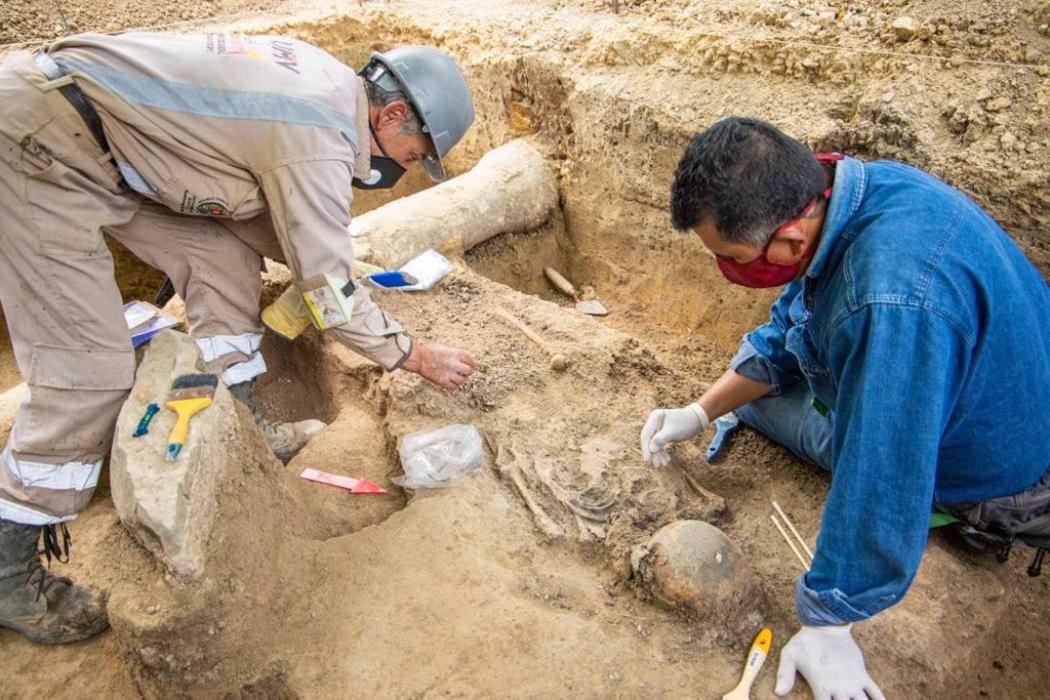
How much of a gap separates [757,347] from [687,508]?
2.12ft

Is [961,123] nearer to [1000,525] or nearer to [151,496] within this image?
[1000,525]

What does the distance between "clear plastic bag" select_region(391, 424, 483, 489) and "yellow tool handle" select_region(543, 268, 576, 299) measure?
2.07m

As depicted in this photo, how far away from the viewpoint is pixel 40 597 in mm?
2312

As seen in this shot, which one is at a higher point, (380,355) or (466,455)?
(380,355)

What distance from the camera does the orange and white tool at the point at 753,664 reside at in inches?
75.4

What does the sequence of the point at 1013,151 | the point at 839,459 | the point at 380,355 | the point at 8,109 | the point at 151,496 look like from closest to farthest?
the point at 839,459 → the point at 151,496 → the point at 8,109 → the point at 380,355 → the point at 1013,151

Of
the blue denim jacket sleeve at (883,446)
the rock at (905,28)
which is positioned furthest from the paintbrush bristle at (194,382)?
the rock at (905,28)

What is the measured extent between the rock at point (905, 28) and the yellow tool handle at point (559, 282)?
2283mm

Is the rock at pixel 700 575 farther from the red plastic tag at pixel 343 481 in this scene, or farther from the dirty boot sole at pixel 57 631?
the dirty boot sole at pixel 57 631

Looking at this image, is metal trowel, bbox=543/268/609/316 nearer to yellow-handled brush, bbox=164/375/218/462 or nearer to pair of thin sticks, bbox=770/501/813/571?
pair of thin sticks, bbox=770/501/813/571

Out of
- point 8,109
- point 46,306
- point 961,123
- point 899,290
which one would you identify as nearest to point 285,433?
point 46,306

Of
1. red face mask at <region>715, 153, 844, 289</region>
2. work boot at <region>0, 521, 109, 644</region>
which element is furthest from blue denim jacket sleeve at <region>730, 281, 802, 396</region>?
work boot at <region>0, 521, 109, 644</region>

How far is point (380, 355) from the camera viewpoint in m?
2.56

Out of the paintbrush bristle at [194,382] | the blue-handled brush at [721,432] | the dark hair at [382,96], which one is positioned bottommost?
the blue-handled brush at [721,432]
